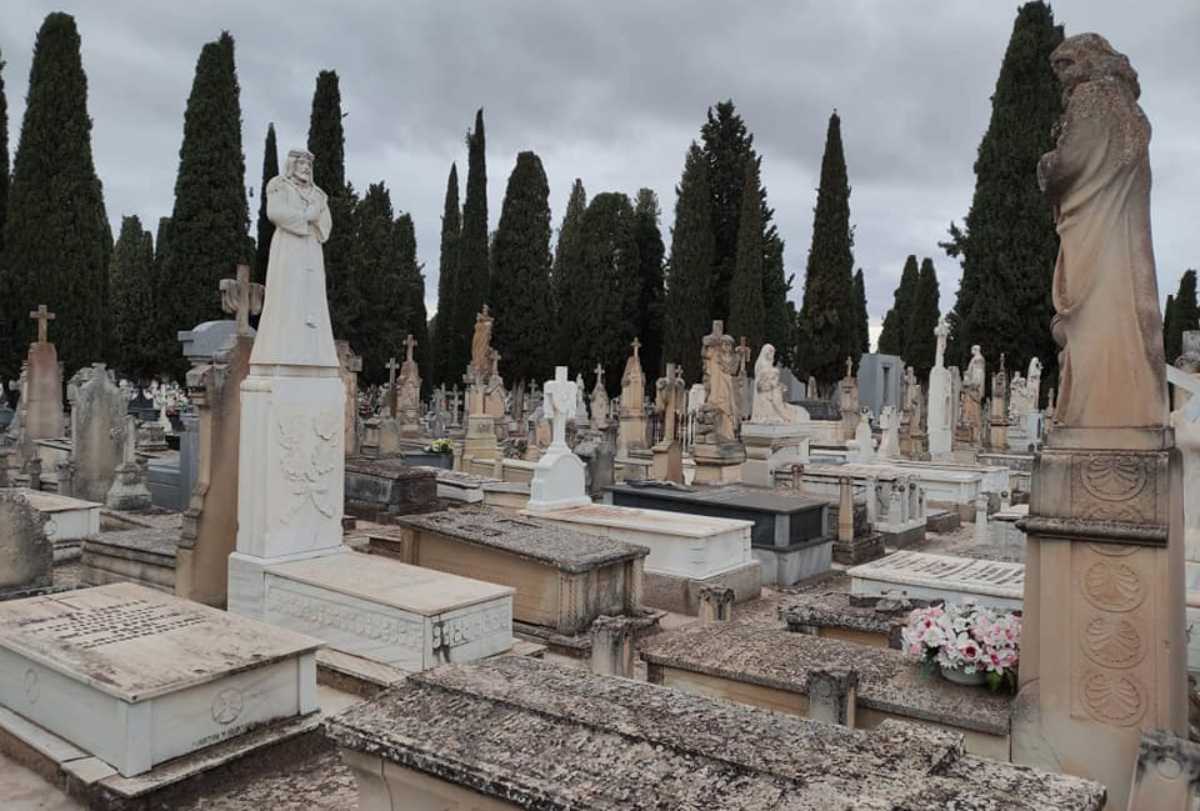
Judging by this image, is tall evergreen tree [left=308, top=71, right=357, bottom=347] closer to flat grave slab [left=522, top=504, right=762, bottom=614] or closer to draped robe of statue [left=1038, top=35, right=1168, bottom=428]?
flat grave slab [left=522, top=504, right=762, bottom=614]

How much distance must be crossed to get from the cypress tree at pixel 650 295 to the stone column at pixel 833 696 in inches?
1289

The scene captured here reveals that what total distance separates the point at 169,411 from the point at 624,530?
79.1 feet

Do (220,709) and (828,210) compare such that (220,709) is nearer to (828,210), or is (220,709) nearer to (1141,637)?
(1141,637)

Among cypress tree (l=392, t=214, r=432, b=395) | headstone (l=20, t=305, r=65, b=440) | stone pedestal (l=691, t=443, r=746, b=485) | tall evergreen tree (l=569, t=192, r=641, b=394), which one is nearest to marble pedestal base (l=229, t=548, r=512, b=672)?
stone pedestal (l=691, t=443, r=746, b=485)

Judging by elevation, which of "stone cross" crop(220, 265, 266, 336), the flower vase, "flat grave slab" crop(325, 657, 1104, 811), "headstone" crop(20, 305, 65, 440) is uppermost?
"stone cross" crop(220, 265, 266, 336)

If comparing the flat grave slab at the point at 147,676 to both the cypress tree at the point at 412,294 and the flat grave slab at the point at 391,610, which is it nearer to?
the flat grave slab at the point at 391,610

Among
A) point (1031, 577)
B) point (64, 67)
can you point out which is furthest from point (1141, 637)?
point (64, 67)

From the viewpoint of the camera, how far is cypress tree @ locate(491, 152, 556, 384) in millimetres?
35281

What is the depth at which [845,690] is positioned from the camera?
12.4 feet

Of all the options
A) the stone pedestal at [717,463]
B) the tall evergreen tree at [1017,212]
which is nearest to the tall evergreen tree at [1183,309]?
the tall evergreen tree at [1017,212]

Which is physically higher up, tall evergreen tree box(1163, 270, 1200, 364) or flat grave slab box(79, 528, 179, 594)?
tall evergreen tree box(1163, 270, 1200, 364)

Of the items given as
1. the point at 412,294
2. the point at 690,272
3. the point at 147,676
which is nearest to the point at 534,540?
the point at 147,676

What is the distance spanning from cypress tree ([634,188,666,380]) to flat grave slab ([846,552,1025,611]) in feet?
93.7

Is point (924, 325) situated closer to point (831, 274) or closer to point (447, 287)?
point (831, 274)
